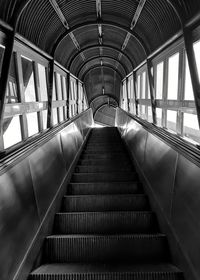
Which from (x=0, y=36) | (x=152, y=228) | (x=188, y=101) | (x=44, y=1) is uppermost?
(x=44, y=1)

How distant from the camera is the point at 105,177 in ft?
14.9

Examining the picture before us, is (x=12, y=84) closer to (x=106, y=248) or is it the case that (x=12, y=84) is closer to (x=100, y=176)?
(x=100, y=176)

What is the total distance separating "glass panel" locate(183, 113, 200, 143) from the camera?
4.87 m

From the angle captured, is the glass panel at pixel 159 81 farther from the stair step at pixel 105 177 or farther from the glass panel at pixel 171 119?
the stair step at pixel 105 177

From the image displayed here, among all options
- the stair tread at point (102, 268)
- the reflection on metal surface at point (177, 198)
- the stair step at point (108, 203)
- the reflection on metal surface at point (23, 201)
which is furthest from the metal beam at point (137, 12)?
the stair tread at point (102, 268)

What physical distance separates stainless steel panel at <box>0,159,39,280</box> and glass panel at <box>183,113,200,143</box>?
10.7 ft

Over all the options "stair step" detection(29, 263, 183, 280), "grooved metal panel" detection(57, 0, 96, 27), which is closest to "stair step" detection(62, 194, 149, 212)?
"stair step" detection(29, 263, 183, 280)

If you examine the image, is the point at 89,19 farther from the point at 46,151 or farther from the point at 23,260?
the point at 23,260

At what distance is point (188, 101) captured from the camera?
4676 mm

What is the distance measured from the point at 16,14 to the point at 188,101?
294 cm

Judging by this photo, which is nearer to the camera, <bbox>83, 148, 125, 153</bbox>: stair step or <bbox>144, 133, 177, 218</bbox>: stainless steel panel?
<bbox>144, 133, 177, 218</bbox>: stainless steel panel

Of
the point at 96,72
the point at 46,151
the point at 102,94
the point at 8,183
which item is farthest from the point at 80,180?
the point at 102,94

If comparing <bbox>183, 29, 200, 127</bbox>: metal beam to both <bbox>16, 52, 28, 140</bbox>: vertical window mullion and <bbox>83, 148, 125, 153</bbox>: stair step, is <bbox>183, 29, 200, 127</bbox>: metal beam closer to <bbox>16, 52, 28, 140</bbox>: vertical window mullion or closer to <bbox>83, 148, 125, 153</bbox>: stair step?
<bbox>16, 52, 28, 140</bbox>: vertical window mullion

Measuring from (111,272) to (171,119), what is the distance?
4.33 m
